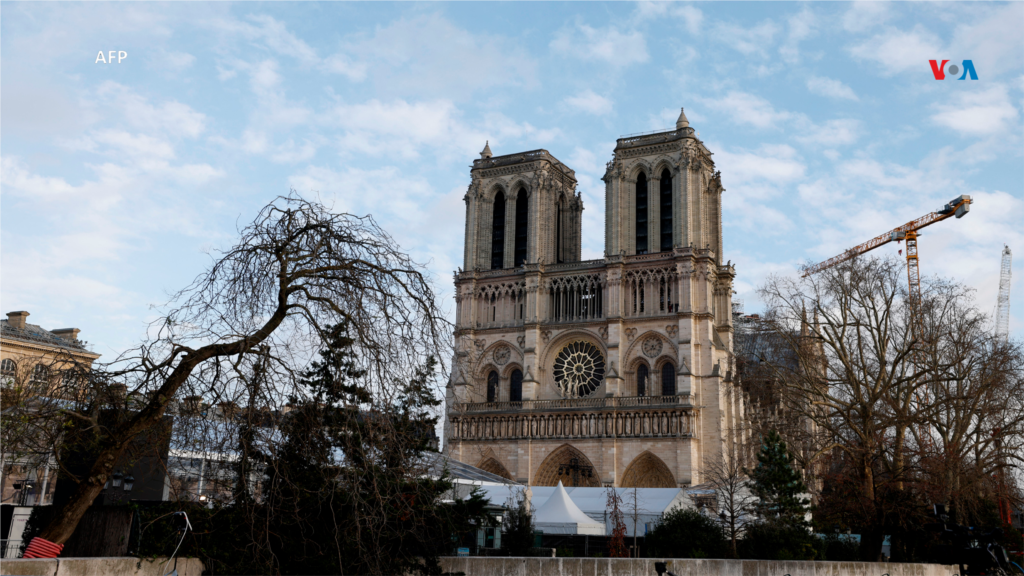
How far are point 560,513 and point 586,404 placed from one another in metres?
21.1

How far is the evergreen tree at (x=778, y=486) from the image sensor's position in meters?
26.6

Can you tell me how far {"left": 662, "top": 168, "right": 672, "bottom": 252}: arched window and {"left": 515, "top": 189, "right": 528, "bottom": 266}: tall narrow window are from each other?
8.30 meters

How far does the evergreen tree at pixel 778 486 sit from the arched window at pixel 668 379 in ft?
49.5

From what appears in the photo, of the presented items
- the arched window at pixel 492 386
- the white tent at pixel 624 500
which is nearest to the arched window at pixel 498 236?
the arched window at pixel 492 386

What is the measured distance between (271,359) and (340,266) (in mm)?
1157

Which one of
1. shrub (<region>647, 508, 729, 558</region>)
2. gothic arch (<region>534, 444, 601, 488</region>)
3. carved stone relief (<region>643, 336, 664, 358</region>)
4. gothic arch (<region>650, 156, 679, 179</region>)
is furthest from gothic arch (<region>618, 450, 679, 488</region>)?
shrub (<region>647, 508, 729, 558</region>)

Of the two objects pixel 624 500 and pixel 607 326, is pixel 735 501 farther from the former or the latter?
pixel 607 326

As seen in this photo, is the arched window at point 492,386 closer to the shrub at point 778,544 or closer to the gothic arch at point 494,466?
the gothic arch at point 494,466

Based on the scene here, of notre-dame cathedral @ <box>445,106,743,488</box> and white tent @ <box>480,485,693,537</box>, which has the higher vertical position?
notre-dame cathedral @ <box>445,106,743,488</box>

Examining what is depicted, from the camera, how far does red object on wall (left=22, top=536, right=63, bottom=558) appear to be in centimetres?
888

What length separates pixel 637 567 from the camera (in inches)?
498

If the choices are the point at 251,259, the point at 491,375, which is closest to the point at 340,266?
the point at 251,259

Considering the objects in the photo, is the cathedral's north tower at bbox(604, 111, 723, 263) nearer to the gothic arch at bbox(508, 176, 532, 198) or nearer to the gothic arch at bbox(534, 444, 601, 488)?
the gothic arch at bbox(508, 176, 532, 198)

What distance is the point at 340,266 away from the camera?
29.4ft
